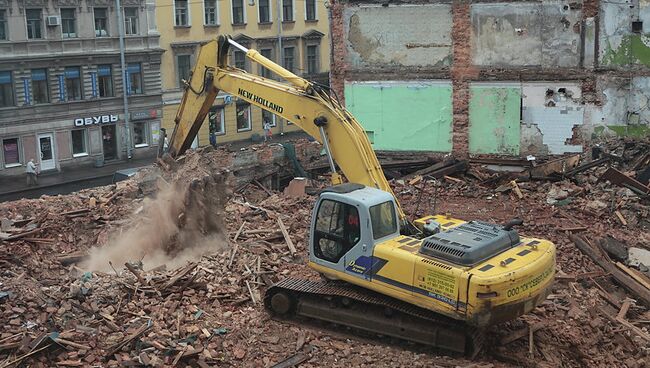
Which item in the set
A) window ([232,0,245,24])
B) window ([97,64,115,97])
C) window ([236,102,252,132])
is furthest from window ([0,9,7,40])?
window ([236,102,252,132])

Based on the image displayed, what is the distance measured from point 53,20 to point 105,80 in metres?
3.78

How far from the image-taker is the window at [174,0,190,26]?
3900 centimetres

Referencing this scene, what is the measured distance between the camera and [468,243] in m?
10.7

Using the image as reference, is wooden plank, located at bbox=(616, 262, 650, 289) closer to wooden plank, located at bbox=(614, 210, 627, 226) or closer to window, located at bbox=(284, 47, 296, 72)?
wooden plank, located at bbox=(614, 210, 627, 226)

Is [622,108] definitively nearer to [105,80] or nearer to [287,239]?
[287,239]

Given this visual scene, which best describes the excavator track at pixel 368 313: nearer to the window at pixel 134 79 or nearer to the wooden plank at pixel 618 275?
the wooden plank at pixel 618 275

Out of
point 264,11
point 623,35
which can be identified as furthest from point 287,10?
point 623,35

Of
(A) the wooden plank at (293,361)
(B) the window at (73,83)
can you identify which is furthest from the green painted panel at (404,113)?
(A) the wooden plank at (293,361)

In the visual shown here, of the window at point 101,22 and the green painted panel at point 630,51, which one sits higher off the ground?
the window at point 101,22

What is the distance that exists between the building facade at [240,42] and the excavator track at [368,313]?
89.4 ft

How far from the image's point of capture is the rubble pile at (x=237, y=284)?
1102cm

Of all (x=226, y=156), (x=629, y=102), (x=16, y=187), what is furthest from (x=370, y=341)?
(x=16, y=187)

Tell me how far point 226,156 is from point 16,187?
14.7 m

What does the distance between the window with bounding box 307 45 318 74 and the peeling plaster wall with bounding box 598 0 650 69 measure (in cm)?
2488
